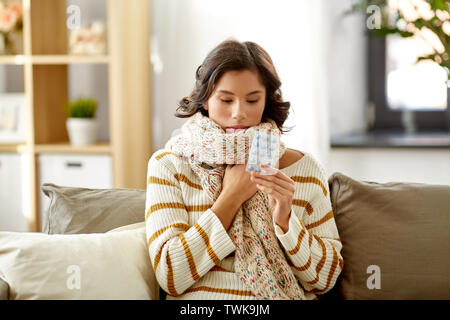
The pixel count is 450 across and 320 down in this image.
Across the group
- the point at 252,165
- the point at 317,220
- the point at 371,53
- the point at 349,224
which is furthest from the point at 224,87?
the point at 371,53

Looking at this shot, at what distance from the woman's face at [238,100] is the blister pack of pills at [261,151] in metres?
0.20

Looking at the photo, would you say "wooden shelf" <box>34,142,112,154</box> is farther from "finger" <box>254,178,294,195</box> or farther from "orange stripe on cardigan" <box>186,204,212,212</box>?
"finger" <box>254,178,294,195</box>

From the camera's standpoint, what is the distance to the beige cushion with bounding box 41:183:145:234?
1.76m

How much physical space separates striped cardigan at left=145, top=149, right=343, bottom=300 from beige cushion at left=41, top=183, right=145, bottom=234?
23 cm

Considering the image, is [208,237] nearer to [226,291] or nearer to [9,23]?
[226,291]

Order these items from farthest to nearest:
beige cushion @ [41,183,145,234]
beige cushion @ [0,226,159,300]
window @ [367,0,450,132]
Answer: window @ [367,0,450,132] < beige cushion @ [41,183,145,234] < beige cushion @ [0,226,159,300]

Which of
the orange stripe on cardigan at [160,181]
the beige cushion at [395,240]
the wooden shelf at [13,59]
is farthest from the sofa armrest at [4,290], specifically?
the wooden shelf at [13,59]

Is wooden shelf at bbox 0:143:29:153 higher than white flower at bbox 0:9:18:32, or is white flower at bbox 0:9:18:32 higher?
white flower at bbox 0:9:18:32

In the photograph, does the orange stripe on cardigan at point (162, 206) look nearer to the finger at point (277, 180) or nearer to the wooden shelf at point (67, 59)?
the finger at point (277, 180)

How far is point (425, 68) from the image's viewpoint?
131 inches

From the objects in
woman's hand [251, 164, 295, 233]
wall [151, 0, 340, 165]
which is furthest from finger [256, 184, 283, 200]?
wall [151, 0, 340, 165]

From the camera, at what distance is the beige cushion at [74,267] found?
4.82 feet

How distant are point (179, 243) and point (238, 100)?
15.4 inches

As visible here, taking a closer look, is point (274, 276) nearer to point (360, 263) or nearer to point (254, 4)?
point (360, 263)
